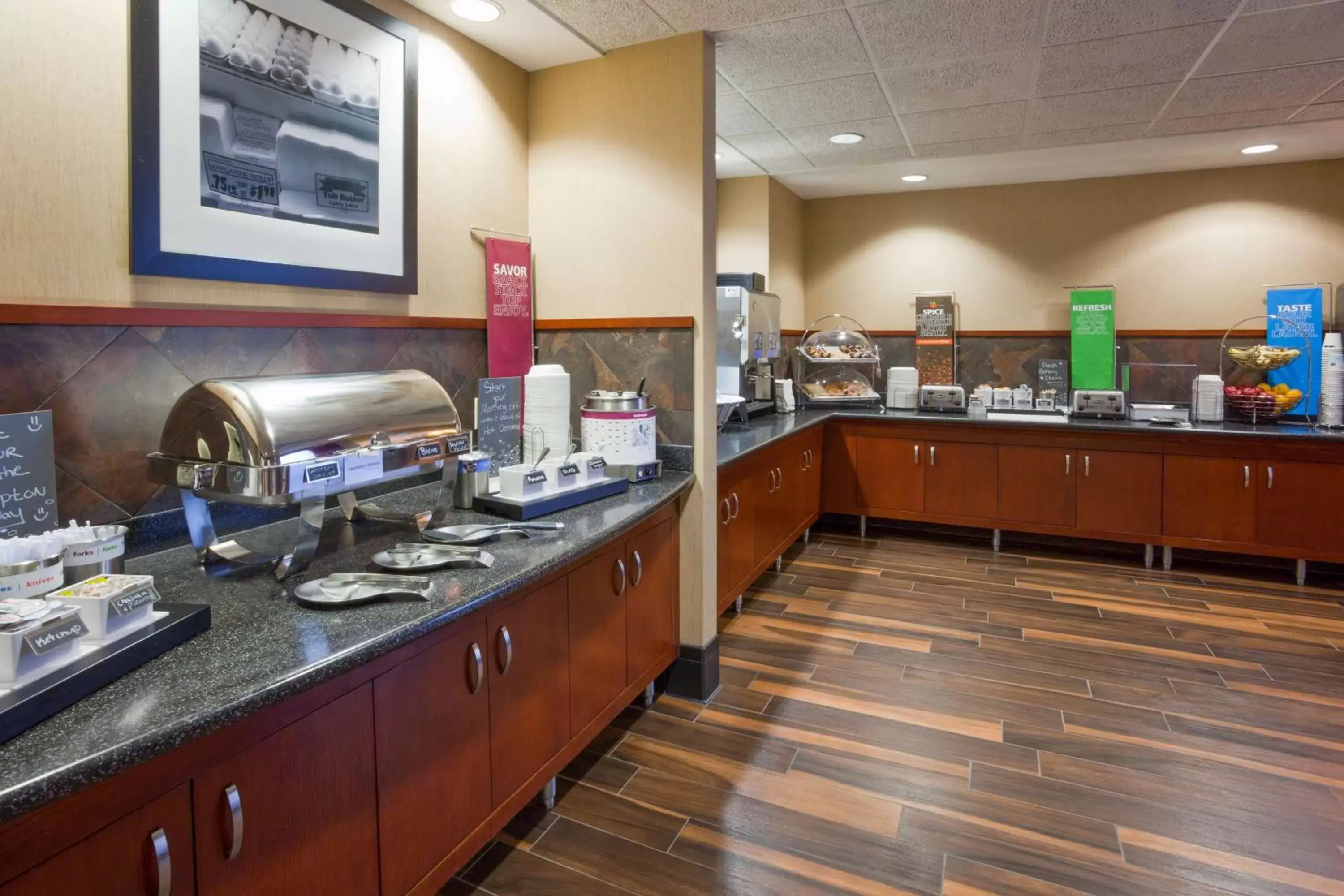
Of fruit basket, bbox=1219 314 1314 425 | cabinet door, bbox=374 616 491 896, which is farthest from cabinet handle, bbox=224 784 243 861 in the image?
fruit basket, bbox=1219 314 1314 425

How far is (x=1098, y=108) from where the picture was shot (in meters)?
3.69

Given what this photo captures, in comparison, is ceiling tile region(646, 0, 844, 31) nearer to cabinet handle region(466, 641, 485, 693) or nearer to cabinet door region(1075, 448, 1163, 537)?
cabinet handle region(466, 641, 485, 693)

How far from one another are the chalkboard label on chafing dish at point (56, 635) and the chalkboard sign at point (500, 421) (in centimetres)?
131

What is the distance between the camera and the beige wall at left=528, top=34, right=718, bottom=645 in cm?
271

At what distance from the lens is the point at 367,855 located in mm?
1451

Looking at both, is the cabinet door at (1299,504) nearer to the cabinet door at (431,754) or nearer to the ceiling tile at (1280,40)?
the ceiling tile at (1280,40)

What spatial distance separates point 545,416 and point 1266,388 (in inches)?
185

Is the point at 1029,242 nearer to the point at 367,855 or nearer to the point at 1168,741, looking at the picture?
the point at 1168,741

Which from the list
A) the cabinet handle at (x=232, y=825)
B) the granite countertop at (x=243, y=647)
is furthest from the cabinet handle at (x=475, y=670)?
the cabinet handle at (x=232, y=825)

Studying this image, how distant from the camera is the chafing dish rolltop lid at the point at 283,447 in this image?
60.8 inches

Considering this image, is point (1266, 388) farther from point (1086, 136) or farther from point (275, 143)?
point (275, 143)

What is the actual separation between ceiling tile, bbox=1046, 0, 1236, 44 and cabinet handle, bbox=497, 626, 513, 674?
265cm

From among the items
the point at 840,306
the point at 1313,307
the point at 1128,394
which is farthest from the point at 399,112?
the point at 1313,307

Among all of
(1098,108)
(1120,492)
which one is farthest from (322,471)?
(1120,492)
